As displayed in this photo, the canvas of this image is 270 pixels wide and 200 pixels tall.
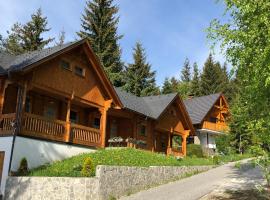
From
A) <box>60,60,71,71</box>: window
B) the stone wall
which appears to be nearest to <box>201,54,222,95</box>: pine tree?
<box>60,60,71,71</box>: window

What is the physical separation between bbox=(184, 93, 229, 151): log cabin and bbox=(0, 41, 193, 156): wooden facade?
1849 cm

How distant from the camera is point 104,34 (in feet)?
169

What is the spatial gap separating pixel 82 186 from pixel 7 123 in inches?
232

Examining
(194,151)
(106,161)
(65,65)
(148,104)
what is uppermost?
(148,104)

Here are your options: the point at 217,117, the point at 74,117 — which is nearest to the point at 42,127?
the point at 74,117

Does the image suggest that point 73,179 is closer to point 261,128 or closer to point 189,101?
point 261,128

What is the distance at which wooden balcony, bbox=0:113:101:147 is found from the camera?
21.2 metres

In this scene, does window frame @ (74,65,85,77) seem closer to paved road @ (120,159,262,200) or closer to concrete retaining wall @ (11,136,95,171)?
concrete retaining wall @ (11,136,95,171)

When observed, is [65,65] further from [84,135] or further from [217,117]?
→ [217,117]

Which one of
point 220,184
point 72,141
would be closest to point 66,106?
point 72,141

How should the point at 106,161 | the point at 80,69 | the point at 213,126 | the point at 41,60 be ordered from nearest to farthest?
1. the point at 41,60
2. the point at 106,161
3. the point at 80,69
4. the point at 213,126

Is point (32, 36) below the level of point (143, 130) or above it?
above

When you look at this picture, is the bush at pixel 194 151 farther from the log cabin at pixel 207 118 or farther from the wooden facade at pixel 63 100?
the wooden facade at pixel 63 100

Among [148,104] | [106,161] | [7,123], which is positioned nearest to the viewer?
[7,123]
